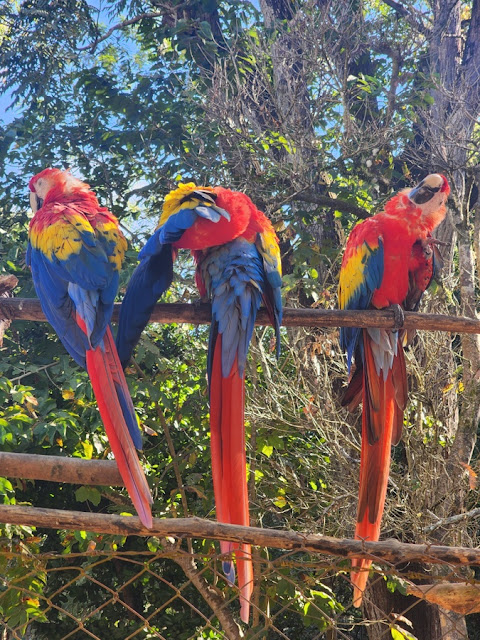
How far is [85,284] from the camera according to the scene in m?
1.40

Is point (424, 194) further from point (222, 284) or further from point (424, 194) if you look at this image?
point (222, 284)

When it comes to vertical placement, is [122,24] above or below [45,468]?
above

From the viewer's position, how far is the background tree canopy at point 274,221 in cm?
301

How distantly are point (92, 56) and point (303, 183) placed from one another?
80.1 inches

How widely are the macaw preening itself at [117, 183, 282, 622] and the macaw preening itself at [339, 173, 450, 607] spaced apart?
1.11 ft

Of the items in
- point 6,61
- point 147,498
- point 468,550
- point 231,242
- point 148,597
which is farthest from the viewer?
point 6,61

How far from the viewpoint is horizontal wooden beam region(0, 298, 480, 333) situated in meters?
1.50

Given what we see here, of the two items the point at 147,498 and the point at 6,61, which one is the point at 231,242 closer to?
the point at 147,498

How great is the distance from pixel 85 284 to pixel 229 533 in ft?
2.51

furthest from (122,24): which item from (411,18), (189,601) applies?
(189,601)

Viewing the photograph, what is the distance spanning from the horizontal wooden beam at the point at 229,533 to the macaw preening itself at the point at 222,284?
47 centimetres

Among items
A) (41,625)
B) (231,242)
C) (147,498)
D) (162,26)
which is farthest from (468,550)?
(162,26)

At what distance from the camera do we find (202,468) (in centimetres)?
360

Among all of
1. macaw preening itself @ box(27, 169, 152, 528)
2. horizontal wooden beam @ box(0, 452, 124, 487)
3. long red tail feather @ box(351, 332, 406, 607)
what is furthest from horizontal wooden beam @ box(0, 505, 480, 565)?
long red tail feather @ box(351, 332, 406, 607)
